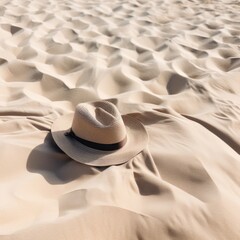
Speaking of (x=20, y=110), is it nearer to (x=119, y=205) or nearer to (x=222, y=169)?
(x=119, y=205)

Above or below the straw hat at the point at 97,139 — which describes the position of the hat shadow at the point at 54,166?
below

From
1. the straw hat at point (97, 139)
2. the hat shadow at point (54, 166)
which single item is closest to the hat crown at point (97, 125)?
the straw hat at point (97, 139)

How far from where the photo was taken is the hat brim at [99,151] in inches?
58.4

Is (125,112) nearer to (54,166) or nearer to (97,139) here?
(97,139)

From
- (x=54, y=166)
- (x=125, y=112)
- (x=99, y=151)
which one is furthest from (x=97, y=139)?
(x=125, y=112)

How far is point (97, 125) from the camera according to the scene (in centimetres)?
147

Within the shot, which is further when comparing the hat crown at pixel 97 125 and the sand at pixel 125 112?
the hat crown at pixel 97 125

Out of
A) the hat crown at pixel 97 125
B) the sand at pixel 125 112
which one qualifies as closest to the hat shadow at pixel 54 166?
the sand at pixel 125 112

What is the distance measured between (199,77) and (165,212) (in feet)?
4.44

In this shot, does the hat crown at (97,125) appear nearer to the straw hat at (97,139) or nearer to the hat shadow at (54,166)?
the straw hat at (97,139)

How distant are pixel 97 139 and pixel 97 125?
0.20 ft

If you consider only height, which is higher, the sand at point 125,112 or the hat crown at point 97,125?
the hat crown at point 97,125

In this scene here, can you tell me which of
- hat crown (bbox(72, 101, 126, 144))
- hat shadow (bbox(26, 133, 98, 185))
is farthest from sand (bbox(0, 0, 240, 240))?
hat crown (bbox(72, 101, 126, 144))

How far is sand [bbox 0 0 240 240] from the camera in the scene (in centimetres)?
119
